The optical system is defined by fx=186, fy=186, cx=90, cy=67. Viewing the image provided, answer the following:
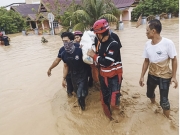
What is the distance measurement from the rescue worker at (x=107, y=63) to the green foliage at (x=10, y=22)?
26.4 metres

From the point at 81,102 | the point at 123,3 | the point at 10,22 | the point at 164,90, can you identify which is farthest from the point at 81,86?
the point at 123,3

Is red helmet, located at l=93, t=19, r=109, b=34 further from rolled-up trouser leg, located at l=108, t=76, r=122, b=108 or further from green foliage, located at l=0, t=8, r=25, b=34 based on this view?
green foliage, located at l=0, t=8, r=25, b=34

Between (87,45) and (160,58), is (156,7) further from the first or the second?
(160,58)

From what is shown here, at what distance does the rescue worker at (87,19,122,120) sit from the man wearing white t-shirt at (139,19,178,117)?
0.46 meters

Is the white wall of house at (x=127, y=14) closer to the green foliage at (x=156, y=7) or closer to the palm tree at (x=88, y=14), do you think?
the green foliage at (x=156, y=7)

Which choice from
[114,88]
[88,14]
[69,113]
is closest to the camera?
[114,88]

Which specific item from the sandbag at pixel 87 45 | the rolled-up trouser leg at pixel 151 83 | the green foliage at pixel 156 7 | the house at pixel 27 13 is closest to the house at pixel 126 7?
the green foliage at pixel 156 7

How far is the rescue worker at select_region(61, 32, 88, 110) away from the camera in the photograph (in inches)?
128

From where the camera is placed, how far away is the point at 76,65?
11.1 feet

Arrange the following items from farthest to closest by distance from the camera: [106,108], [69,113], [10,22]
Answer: [10,22] → [69,113] → [106,108]

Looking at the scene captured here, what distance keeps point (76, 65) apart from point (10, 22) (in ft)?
86.3

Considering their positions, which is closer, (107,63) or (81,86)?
(107,63)

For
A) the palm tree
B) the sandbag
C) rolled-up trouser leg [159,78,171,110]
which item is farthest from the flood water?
the palm tree

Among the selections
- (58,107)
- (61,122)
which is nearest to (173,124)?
(61,122)
